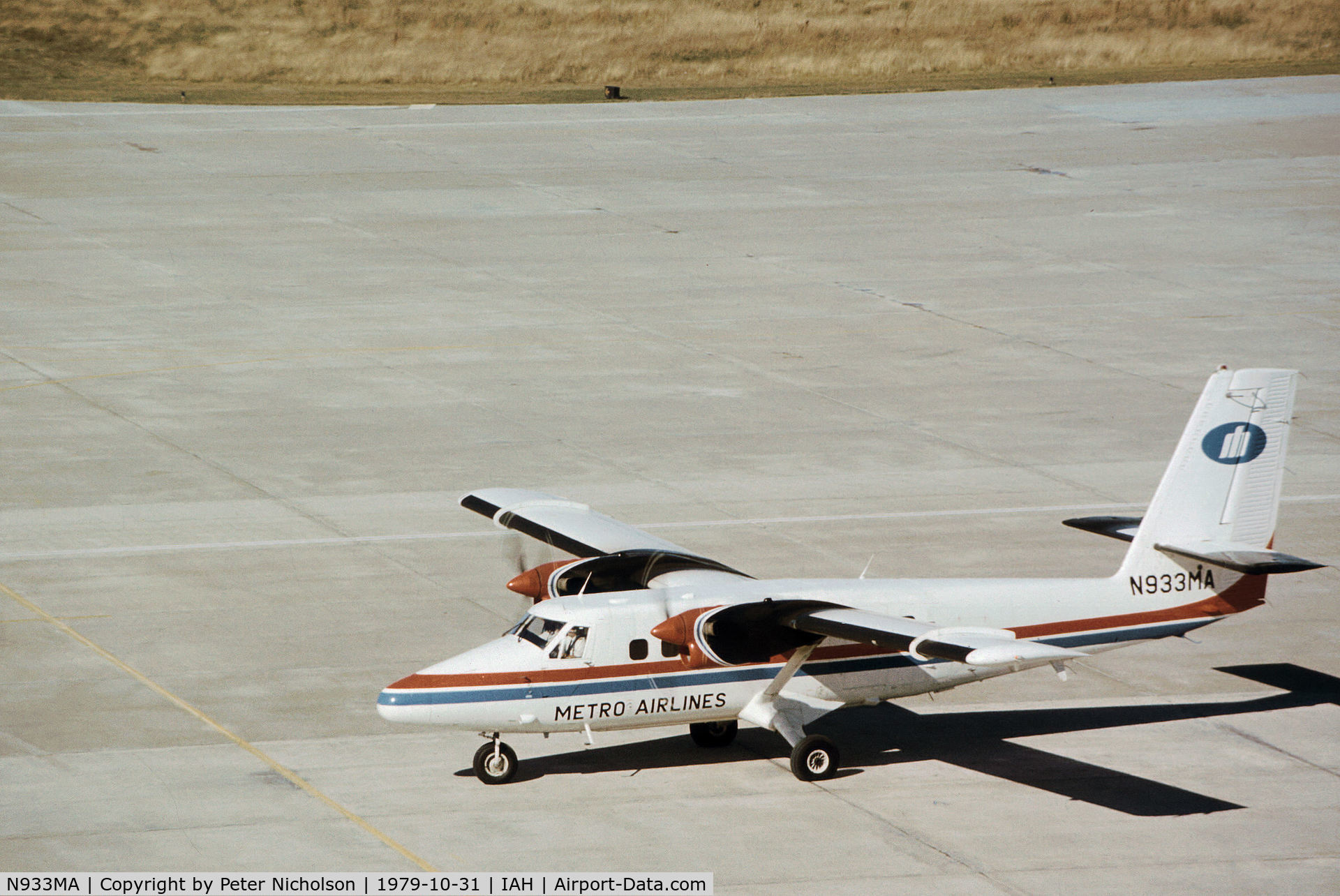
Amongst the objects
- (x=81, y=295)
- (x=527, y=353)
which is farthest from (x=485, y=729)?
(x=81, y=295)

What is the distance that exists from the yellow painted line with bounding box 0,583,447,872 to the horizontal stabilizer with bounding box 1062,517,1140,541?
34.5ft

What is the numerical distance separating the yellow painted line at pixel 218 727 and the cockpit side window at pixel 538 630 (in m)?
2.99

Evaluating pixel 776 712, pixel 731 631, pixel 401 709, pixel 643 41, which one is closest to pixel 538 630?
pixel 401 709

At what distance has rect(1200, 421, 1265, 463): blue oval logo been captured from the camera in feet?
80.2

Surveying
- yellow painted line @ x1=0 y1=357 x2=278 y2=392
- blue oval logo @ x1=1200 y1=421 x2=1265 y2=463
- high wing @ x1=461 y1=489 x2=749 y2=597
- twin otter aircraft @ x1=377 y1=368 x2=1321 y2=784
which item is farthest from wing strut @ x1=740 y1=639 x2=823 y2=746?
yellow painted line @ x1=0 y1=357 x2=278 y2=392

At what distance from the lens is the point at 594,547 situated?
24.9 meters

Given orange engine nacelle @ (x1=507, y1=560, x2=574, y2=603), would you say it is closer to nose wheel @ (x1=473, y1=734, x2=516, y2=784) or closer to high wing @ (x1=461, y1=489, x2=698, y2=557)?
high wing @ (x1=461, y1=489, x2=698, y2=557)

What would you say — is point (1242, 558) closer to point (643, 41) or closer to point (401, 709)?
point (401, 709)

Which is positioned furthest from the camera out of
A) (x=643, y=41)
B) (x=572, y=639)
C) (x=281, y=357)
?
(x=643, y=41)

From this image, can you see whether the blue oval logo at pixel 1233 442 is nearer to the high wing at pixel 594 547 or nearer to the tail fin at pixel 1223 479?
the tail fin at pixel 1223 479

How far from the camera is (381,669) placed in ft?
86.9

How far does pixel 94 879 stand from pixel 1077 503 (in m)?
21.4

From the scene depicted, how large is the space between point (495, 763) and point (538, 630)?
1820 millimetres

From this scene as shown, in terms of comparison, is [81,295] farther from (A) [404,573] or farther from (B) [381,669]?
(B) [381,669]
